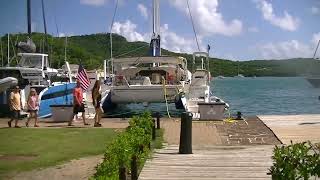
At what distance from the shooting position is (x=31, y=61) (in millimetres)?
29750

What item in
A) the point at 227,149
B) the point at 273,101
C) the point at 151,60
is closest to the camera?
the point at 227,149

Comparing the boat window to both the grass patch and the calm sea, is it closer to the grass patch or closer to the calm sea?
the calm sea

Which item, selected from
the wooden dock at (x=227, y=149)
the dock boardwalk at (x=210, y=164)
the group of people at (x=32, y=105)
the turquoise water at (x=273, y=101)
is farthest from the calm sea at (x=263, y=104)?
the dock boardwalk at (x=210, y=164)

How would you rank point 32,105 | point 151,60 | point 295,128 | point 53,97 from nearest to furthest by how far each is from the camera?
point 295,128 → point 32,105 → point 53,97 → point 151,60

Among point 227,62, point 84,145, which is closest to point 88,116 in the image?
point 84,145

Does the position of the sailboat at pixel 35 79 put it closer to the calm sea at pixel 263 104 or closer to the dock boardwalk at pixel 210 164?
the calm sea at pixel 263 104

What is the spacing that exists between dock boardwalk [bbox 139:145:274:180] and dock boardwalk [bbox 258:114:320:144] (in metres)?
1.97

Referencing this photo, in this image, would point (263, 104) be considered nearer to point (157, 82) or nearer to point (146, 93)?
point (157, 82)

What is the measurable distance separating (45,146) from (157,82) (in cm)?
1779

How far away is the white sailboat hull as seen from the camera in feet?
92.0

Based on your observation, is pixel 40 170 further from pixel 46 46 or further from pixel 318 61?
pixel 318 61

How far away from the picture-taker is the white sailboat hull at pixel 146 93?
28.0 metres

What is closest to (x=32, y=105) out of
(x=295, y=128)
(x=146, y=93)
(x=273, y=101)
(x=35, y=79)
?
(x=295, y=128)

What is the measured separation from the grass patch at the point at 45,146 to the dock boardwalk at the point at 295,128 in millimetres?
4845
